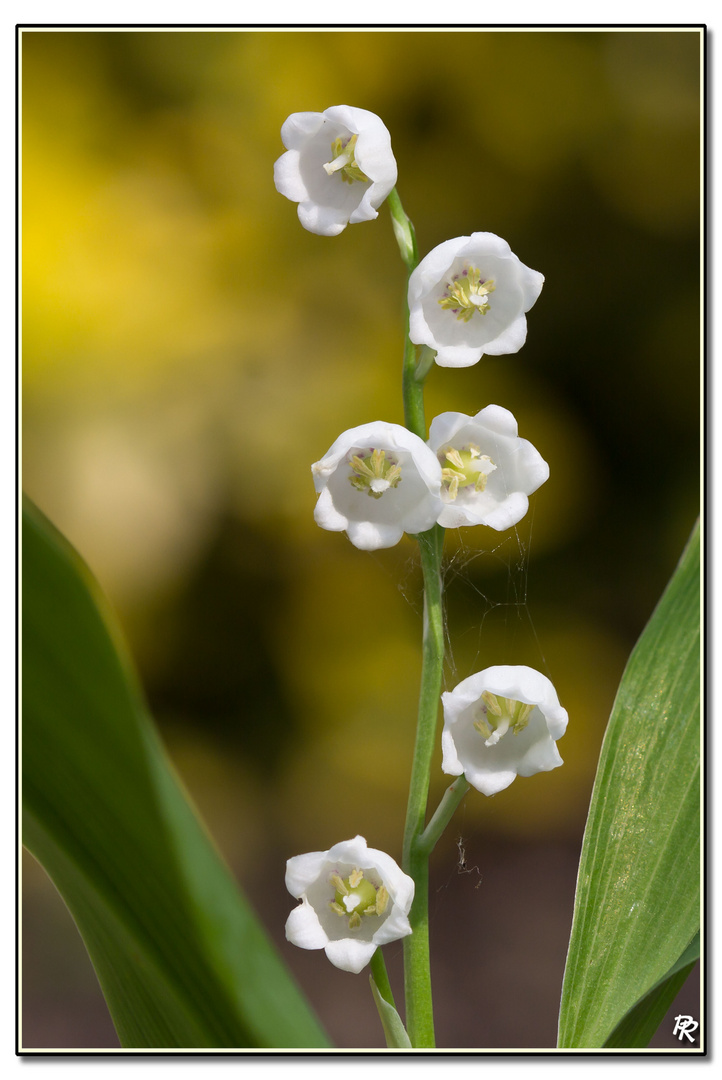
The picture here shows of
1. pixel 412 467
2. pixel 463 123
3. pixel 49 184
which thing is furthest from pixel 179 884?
pixel 463 123

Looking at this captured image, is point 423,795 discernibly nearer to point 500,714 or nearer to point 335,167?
point 500,714

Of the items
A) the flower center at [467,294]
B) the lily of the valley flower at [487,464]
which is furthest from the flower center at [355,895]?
the flower center at [467,294]

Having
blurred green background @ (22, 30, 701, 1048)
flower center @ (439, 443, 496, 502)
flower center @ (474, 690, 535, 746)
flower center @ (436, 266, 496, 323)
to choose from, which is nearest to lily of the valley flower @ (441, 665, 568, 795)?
flower center @ (474, 690, 535, 746)

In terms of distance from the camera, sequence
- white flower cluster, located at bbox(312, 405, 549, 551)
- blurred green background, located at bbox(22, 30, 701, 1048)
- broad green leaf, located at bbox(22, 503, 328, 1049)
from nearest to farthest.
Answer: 1. broad green leaf, located at bbox(22, 503, 328, 1049)
2. white flower cluster, located at bbox(312, 405, 549, 551)
3. blurred green background, located at bbox(22, 30, 701, 1048)

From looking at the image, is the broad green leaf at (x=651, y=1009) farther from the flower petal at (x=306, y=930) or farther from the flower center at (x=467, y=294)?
the flower center at (x=467, y=294)

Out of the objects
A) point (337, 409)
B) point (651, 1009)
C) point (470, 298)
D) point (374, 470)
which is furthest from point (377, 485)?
point (337, 409)

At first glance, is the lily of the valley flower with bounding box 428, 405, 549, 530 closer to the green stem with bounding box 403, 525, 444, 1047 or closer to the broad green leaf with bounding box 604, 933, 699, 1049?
the green stem with bounding box 403, 525, 444, 1047
